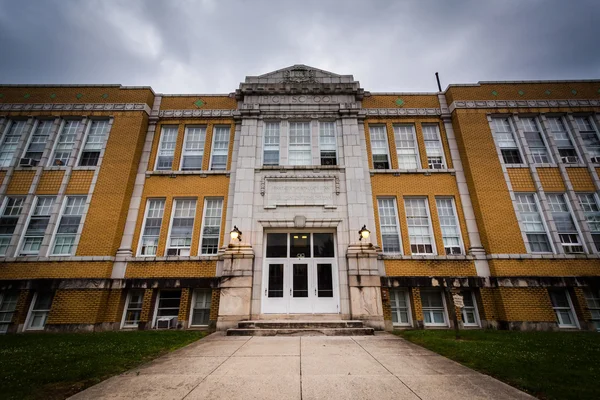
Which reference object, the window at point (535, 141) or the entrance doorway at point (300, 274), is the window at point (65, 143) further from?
the window at point (535, 141)

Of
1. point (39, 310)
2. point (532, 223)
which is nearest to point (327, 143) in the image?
point (532, 223)

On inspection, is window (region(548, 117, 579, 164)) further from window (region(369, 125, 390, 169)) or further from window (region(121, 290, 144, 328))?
window (region(121, 290, 144, 328))

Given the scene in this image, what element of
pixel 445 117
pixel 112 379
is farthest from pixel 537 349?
pixel 445 117

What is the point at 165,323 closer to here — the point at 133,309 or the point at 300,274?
the point at 133,309

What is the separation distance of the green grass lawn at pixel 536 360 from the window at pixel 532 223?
4556 millimetres

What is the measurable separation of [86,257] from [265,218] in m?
7.95

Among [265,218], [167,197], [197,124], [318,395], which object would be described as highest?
[197,124]

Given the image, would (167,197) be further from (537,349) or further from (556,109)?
(556,109)

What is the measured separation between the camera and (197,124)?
47.8ft

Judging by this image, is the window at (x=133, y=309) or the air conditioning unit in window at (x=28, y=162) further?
the air conditioning unit in window at (x=28, y=162)

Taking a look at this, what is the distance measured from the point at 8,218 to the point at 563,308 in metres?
25.2

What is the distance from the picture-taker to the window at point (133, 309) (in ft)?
37.3

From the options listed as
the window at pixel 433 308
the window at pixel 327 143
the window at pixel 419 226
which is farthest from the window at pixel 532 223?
the window at pixel 327 143

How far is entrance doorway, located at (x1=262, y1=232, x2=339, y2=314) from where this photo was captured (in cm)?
1123
